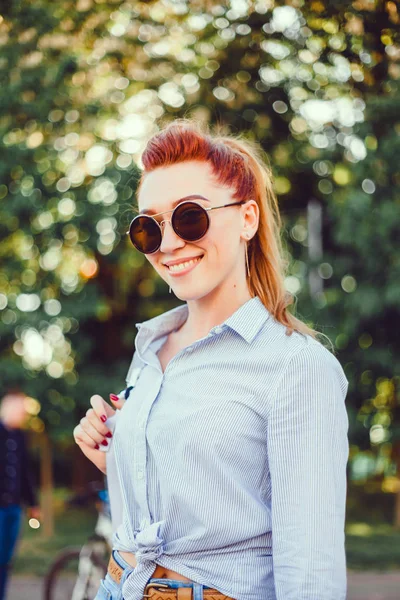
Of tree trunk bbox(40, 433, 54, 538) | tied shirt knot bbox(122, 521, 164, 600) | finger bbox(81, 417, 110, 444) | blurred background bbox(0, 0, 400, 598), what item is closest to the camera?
tied shirt knot bbox(122, 521, 164, 600)

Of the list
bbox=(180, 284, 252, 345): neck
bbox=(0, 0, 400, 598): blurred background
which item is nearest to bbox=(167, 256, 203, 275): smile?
bbox=(180, 284, 252, 345): neck

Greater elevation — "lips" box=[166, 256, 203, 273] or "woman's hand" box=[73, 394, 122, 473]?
"lips" box=[166, 256, 203, 273]

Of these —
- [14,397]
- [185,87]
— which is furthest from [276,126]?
[14,397]

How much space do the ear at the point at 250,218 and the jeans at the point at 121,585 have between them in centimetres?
78

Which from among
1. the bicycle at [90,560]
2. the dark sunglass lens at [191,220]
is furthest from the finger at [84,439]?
the bicycle at [90,560]

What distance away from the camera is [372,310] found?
9.36m

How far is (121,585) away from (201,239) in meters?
0.79

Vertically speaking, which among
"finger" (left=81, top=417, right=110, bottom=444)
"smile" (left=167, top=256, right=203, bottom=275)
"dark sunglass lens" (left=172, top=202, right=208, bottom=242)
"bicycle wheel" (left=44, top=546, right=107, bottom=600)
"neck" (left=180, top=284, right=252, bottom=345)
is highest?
"dark sunglass lens" (left=172, top=202, right=208, bottom=242)

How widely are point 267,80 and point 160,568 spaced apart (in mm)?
7103

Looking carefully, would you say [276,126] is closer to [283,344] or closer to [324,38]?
[324,38]

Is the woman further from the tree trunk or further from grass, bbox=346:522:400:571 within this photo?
→ the tree trunk

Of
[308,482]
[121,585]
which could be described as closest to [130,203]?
[121,585]

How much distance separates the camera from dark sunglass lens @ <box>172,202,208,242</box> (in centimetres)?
175

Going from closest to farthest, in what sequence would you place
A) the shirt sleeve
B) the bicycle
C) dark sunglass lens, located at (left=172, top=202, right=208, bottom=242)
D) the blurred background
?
the shirt sleeve < dark sunglass lens, located at (left=172, top=202, right=208, bottom=242) < the bicycle < the blurred background
